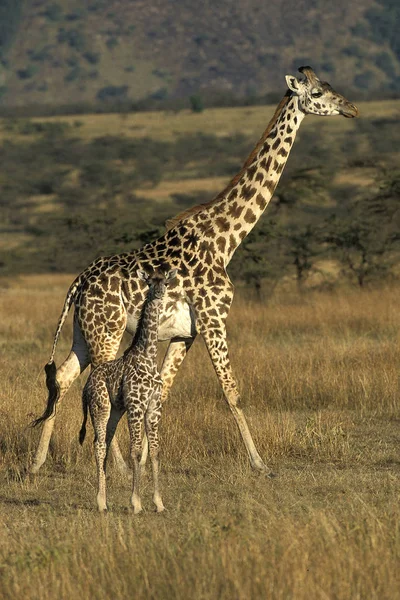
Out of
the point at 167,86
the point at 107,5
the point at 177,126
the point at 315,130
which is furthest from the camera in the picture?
the point at 107,5

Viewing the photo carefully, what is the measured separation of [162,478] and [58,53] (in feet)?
526

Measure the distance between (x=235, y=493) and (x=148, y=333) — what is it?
1160mm

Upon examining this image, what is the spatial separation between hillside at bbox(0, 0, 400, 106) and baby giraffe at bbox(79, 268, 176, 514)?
144m

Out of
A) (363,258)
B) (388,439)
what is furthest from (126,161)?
(388,439)

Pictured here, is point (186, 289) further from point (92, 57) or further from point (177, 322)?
point (92, 57)

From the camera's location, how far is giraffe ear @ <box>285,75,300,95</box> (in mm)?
9398

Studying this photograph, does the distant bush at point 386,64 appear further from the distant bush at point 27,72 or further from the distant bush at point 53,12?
the distant bush at point 53,12

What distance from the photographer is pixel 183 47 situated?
16800cm

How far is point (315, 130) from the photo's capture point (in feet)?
218

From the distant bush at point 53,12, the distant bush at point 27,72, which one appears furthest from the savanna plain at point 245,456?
the distant bush at point 53,12

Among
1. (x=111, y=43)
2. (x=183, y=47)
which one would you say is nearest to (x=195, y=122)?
→ (x=111, y=43)

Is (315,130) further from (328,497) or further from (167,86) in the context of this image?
(167,86)

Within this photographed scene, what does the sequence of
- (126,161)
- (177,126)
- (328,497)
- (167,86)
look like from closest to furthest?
(328,497) < (126,161) < (177,126) < (167,86)

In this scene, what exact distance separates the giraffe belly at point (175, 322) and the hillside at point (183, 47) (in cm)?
14226
